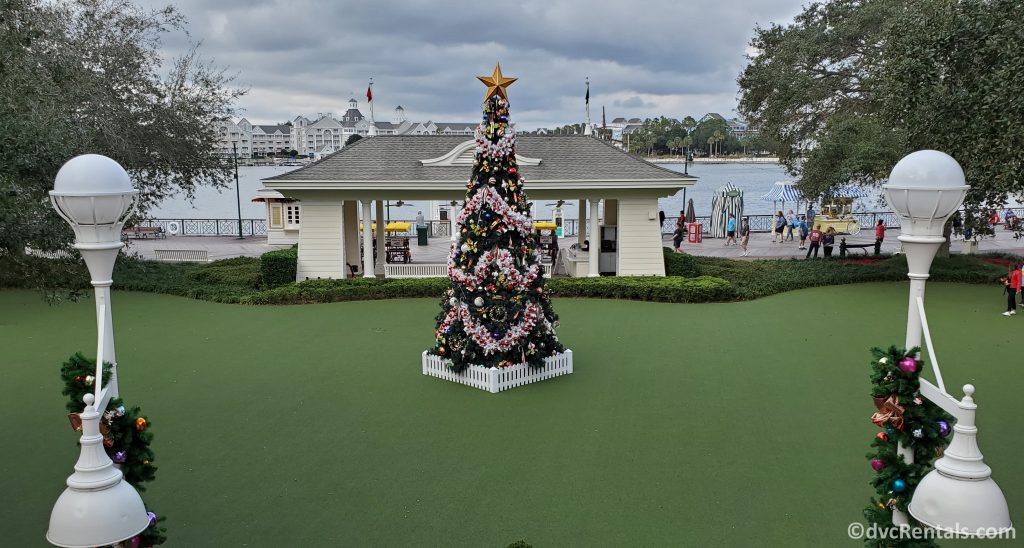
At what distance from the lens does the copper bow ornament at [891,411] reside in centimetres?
573

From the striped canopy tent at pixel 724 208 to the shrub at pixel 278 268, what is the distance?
68.4ft

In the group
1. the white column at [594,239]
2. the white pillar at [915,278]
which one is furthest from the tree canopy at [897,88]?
the white pillar at [915,278]

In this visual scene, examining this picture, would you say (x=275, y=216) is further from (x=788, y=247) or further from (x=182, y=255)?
(x=788, y=247)

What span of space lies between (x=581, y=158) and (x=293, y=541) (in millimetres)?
18289

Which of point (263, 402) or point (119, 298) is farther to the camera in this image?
point (119, 298)

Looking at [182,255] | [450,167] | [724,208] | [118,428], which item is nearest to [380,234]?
[450,167]

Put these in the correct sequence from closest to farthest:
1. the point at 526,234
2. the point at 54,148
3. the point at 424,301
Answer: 1. the point at 54,148
2. the point at 526,234
3. the point at 424,301

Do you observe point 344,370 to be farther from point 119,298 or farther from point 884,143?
point 884,143

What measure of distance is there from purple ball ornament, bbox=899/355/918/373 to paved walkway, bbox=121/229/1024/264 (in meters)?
23.4

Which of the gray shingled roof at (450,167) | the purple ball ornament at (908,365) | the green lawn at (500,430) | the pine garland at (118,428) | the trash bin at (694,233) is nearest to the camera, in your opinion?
the purple ball ornament at (908,365)

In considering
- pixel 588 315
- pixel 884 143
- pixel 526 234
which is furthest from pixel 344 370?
pixel 884 143

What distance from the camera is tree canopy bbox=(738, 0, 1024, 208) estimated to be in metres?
16.0

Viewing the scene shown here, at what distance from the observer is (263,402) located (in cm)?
1185

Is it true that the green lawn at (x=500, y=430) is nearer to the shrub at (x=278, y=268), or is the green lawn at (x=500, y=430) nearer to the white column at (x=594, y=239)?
the shrub at (x=278, y=268)
